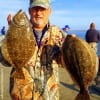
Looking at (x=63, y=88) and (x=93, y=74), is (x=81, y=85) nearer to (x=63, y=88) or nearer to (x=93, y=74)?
(x=93, y=74)

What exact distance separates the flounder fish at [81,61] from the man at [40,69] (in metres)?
0.52

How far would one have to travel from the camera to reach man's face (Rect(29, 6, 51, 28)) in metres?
4.93

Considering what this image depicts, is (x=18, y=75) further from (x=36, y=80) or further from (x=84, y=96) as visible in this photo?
(x=84, y=96)

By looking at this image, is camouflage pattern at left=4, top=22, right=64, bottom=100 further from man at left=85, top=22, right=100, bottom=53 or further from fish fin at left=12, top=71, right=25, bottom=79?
man at left=85, top=22, right=100, bottom=53

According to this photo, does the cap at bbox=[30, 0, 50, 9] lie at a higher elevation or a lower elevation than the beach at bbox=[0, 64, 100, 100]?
higher

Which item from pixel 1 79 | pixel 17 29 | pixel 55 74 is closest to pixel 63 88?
pixel 1 79

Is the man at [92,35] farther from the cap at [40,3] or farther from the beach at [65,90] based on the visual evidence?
the cap at [40,3]

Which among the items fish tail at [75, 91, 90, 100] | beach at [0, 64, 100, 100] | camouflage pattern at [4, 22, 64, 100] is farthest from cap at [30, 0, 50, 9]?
beach at [0, 64, 100, 100]

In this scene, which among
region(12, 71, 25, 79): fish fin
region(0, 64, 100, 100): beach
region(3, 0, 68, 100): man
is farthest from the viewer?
region(0, 64, 100, 100): beach

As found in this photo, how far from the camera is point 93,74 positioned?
4426 millimetres

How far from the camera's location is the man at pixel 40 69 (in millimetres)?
5020

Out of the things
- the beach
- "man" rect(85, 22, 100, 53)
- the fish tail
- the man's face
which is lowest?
the beach

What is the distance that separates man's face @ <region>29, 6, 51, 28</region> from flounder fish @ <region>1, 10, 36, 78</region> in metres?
0.38

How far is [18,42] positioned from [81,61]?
73 centimetres
